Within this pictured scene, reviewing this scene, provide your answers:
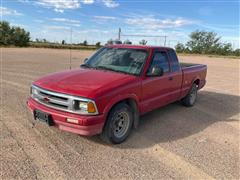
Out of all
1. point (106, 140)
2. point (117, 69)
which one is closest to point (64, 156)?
point (106, 140)

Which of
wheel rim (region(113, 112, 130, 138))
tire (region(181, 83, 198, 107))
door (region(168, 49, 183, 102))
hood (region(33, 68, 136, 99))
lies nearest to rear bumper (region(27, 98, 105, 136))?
Answer: hood (region(33, 68, 136, 99))

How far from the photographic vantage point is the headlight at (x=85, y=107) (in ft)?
12.1

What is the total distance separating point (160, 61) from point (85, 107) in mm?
2451

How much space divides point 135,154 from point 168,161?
0.55 meters

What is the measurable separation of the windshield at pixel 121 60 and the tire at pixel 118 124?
32.5 inches

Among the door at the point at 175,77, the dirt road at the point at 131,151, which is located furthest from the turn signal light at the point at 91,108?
the door at the point at 175,77

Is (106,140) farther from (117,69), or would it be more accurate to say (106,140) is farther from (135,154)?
(117,69)

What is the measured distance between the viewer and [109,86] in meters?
3.97

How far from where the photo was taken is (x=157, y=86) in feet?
16.8

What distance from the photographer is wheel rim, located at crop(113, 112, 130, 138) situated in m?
4.27

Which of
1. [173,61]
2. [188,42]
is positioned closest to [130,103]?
[173,61]

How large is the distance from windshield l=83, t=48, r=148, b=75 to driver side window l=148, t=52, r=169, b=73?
244 millimetres

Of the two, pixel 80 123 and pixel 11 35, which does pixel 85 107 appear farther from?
pixel 11 35

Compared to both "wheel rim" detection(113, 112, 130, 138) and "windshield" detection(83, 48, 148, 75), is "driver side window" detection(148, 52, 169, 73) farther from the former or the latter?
"wheel rim" detection(113, 112, 130, 138)
